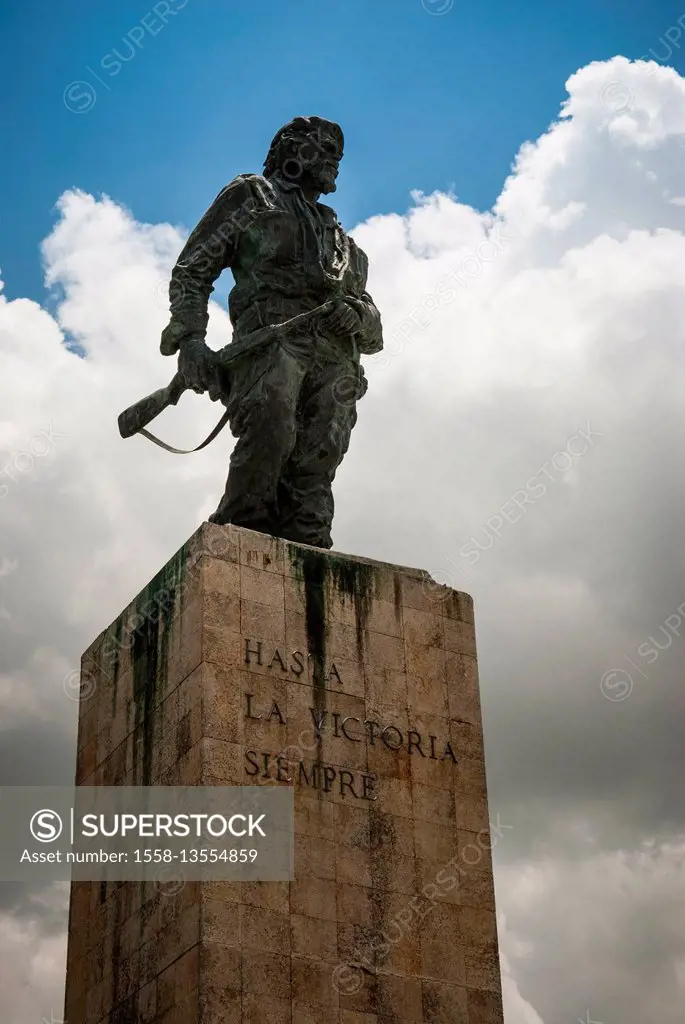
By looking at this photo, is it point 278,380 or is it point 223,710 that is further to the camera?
point 278,380

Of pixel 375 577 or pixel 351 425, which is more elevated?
pixel 351 425

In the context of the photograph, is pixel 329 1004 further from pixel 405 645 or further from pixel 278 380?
pixel 278 380

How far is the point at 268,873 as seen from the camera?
12031mm

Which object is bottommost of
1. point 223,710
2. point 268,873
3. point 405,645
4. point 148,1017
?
point 148,1017

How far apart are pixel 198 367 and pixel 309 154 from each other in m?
2.59

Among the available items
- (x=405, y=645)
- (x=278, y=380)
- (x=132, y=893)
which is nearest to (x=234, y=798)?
(x=132, y=893)

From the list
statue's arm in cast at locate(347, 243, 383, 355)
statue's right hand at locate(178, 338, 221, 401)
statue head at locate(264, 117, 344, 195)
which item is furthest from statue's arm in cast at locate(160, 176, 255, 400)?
statue's arm in cast at locate(347, 243, 383, 355)

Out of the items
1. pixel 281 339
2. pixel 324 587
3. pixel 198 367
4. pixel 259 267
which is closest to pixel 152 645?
pixel 324 587

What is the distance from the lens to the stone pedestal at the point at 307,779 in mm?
11797

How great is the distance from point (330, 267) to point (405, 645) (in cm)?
387

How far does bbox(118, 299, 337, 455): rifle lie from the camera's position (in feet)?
47.3

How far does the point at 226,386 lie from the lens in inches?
580

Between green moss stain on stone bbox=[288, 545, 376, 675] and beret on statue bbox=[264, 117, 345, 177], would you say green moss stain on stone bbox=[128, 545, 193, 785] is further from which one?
beret on statue bbox=[264, 117, 345, 177]

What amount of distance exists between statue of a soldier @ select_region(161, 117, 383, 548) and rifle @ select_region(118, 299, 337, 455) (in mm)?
54
